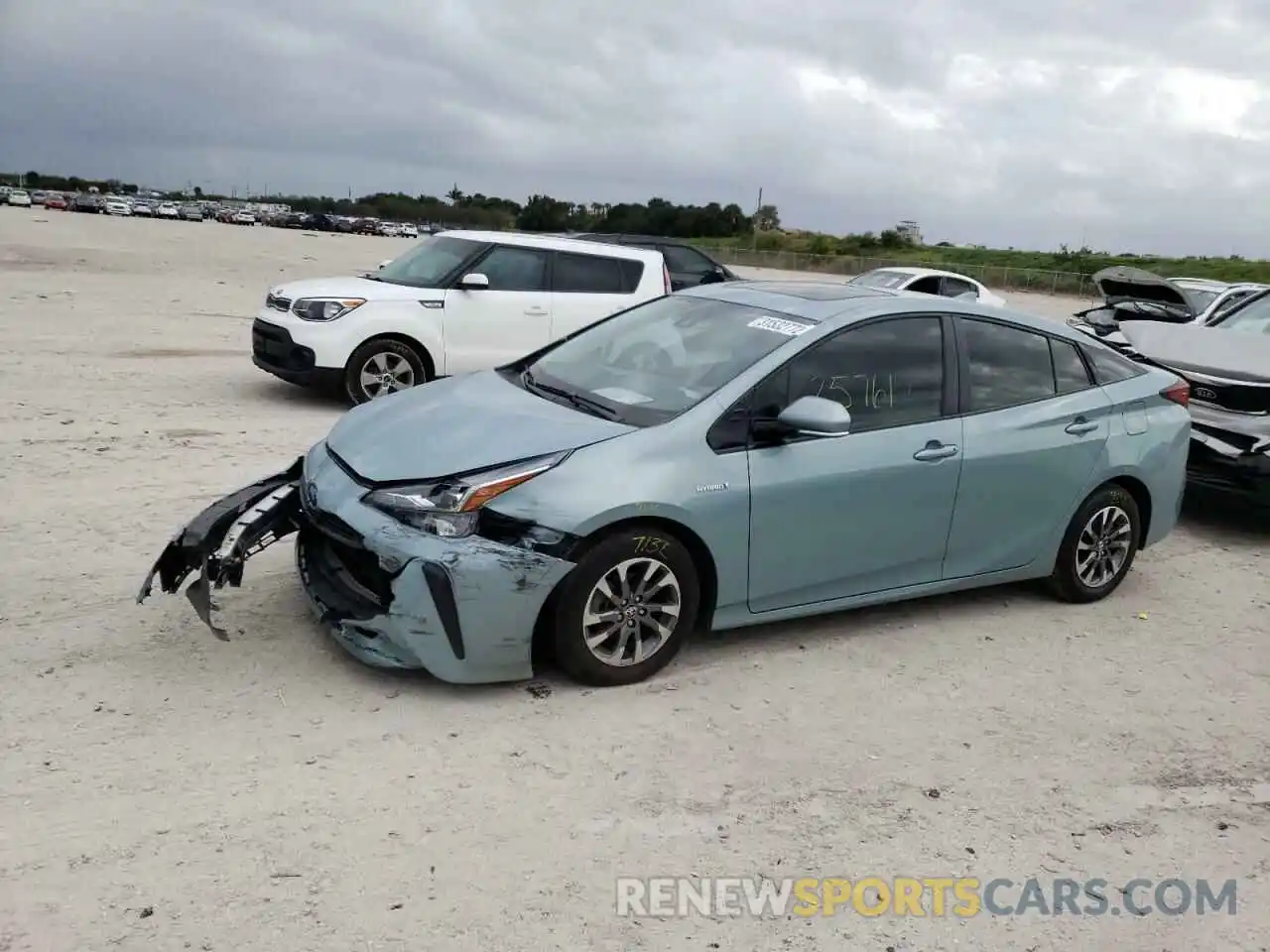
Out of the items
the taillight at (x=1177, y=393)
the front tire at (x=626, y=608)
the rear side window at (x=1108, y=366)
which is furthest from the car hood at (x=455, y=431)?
the taillight at (x=1177, y=393)

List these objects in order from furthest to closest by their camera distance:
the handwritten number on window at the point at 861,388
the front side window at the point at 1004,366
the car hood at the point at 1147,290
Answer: the car hood at the point at 1147,290, the front side window at the point at 1004,366, the handwritten number on window at the point at 861,388

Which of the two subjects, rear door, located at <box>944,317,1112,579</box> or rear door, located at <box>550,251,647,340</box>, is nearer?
rear door, located at <box>944,317,1112,579</box>

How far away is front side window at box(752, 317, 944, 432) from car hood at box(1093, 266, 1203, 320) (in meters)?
11.4

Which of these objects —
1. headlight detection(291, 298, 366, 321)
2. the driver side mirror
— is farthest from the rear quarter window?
the driver side mirror

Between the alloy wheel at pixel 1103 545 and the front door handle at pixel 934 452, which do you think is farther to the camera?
the alloy wheel at pixel 1103 545

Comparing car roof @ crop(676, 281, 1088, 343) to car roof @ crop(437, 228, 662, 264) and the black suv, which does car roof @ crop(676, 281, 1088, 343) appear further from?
the black suv

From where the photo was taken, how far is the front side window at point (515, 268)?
34.2 ft

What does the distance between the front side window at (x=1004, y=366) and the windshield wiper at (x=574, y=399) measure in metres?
1.81

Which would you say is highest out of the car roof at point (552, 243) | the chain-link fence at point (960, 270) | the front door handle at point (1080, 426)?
the chain-link fence at point (960, 270)

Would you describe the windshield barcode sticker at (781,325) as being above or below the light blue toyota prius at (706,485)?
above

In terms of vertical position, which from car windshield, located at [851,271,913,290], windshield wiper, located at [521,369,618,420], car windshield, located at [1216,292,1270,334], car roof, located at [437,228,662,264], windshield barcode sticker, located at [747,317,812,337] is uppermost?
car roof, located at [437,228,662,264]

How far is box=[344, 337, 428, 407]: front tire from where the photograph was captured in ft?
32.5

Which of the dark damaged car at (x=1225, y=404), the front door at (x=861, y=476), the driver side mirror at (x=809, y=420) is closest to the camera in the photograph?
the driver side mirror at (x=809, y=420)

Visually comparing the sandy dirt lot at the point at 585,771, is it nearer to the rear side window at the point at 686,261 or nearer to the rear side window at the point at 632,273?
the rear side window at the point at 632,273
